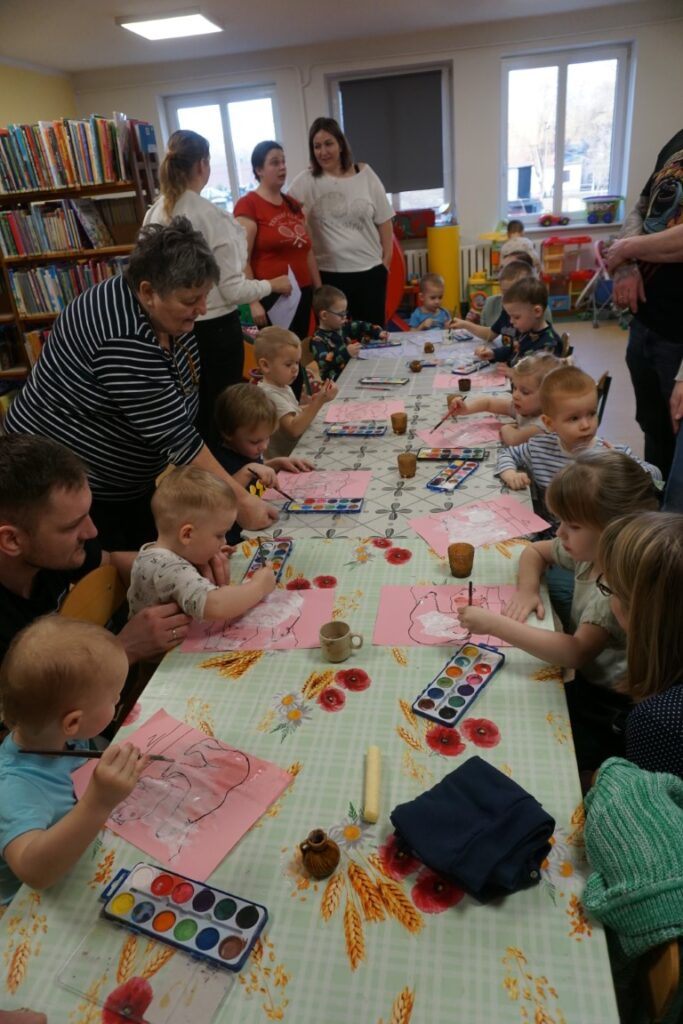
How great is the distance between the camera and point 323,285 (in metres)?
4.20

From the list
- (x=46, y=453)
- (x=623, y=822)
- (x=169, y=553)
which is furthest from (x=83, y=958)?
(x=46, y=453)

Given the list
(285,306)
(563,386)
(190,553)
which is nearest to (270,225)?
(285,306)

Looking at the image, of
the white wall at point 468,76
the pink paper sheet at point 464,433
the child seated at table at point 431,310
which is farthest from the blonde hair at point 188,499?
the white wall at point 468,76

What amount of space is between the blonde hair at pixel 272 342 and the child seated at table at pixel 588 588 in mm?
1549

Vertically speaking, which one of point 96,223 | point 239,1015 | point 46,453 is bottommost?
point 239,1015

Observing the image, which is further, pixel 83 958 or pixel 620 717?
pixel 620 717

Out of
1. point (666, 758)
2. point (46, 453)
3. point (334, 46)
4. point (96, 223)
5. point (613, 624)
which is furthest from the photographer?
point (334, 46)

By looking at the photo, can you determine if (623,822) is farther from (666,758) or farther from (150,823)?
(150,823)

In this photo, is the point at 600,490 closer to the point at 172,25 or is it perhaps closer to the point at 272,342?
the point at 272,342

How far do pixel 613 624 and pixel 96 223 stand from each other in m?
4.90

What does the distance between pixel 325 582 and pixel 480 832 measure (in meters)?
0.76

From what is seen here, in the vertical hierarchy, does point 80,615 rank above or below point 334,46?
below

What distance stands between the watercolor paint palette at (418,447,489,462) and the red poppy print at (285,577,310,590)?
0.81 m

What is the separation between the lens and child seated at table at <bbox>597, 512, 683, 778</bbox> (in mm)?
1015
